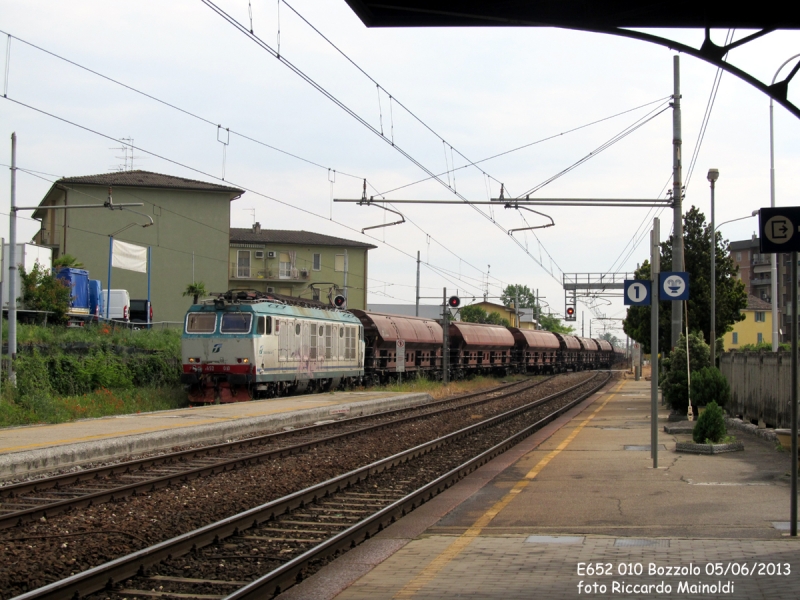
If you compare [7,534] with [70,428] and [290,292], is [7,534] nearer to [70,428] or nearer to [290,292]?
[70,428]

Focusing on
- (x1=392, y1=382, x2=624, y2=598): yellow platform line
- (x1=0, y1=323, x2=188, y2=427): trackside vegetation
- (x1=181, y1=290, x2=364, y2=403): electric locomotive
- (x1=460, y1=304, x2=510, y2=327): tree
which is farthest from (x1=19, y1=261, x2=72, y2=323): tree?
(x1=460, y1=304, x2=510, y2=327): tree

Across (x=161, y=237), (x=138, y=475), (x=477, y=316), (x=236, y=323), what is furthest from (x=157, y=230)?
(x=477, y=316)

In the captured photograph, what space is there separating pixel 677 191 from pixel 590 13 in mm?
14290

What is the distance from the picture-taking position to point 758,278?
92.6m

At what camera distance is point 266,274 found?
2813 inches

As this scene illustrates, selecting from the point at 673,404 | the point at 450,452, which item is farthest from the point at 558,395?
the point at 450,452

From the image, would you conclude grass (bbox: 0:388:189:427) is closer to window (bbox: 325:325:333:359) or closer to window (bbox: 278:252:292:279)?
window (bbox: 325:325:333:359)

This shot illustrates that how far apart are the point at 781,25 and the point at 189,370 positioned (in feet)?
64.2

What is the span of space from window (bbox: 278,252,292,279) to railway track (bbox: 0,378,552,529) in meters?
54.4

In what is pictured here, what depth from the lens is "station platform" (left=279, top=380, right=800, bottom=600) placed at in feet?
19.4

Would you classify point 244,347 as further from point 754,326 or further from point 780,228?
point 754,326

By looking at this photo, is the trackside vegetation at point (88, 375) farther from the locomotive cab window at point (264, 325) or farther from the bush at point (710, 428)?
the bush at point (710, 428)

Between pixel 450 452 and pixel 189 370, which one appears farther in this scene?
pixel 189 370

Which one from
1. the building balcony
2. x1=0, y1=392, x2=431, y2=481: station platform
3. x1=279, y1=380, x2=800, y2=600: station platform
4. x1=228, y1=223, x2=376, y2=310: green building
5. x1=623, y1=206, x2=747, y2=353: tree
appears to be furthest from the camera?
x1=228, y1=223, x2=376, y2=310: green building
